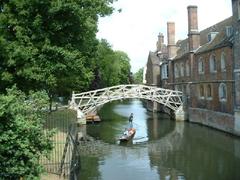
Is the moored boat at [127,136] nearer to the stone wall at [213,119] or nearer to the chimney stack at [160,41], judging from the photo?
the stone wall at [213,119]

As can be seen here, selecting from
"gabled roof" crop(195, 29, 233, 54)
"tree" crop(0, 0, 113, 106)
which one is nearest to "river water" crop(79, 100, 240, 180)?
"tree" crop(0, 0, 113, 106)

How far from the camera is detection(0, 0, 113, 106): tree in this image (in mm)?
18422

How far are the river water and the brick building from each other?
1.47 meters

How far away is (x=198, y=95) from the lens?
37812 mm

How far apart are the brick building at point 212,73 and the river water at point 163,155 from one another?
147 cm

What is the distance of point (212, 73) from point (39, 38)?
61.9ft

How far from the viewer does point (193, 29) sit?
3916 cm

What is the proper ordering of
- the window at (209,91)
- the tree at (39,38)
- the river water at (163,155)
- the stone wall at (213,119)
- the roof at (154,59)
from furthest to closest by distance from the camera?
the roof at (154,59)
the window at (209,91)
the stone wall at (213,119)
the river water at (163,155)
the tree at (39,38)

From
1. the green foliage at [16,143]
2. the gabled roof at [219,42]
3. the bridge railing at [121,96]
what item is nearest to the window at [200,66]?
the gabled roof at [219,42]

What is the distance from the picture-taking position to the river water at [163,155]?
61.2 ft

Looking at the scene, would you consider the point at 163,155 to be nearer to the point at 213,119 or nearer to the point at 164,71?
the point at 213,119

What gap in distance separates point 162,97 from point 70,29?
22409mm

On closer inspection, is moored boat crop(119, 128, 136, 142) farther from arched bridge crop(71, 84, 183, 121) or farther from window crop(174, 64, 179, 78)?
window crop(174, 64, 179, 78)

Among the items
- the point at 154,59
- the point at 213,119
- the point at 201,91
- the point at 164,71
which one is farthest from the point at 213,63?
the point at 154,59
